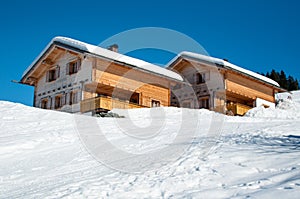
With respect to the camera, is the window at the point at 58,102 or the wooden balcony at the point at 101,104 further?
the window at the point at 58,102

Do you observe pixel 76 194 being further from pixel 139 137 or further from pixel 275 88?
pixel 275 88

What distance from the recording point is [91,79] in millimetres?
22828

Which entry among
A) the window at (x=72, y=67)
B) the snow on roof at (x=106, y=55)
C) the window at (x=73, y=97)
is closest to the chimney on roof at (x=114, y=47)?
the snow on roof at (x=106, y=55)

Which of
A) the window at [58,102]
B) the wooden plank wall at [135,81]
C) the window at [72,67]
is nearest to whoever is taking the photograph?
the wooden plank wall at [135,81]

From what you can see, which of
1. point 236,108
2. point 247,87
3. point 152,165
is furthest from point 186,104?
point 152,165

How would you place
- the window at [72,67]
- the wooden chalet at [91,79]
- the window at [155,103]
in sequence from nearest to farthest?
1. the wooden chalet at [91,79]
2. the window at [72,67]
3. the window at [155,103]

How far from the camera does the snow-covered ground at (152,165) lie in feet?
16.1

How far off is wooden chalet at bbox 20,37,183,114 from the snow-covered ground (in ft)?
36.3

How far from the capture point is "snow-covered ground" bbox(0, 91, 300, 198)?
4.92 m

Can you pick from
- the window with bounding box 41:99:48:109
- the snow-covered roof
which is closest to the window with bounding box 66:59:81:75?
the window with bounding box 41:99:48:109

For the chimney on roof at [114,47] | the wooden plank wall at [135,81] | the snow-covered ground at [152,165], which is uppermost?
A: the chimney on roof at [114,47]

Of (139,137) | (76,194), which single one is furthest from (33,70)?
(76,194)

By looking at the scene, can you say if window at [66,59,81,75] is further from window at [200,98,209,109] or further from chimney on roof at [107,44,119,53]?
window at [200,98,209,109]

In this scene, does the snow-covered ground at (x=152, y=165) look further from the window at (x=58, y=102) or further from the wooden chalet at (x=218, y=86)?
the wooden chalet at (x=218, y=86)
